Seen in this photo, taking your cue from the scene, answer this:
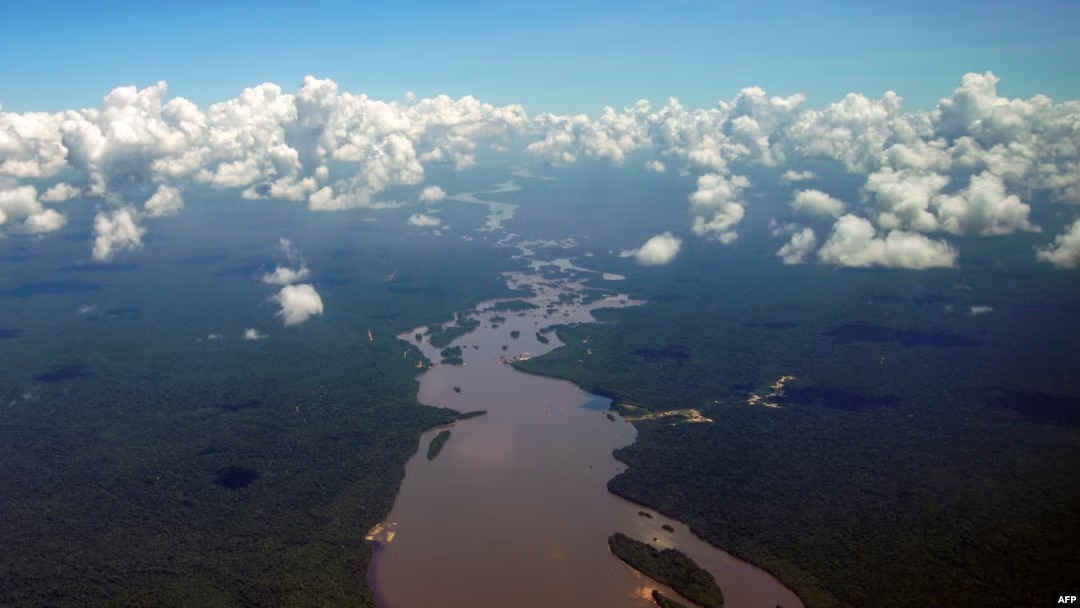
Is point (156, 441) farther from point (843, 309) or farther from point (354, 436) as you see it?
point (843, 309)

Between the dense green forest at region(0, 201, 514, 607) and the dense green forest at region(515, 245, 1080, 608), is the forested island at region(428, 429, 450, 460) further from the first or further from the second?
the dense green forest at region(515, 245, 1080, 608)

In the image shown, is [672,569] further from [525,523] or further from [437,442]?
[437,442]

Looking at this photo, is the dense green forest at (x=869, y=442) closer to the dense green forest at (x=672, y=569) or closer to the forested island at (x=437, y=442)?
the dense green forest at (x=672, y=569)

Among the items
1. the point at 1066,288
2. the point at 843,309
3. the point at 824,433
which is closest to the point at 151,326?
the point at 824,433

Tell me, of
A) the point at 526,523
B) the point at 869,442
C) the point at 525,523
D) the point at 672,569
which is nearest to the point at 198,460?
the point at 525,523

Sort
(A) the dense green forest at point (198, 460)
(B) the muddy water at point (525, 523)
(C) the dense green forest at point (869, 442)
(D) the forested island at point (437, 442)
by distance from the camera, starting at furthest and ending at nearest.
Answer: (D) the forested island at point (437, 442)
(B) the muddy water at point (525, 523)
(A) the dense green forest at point (198, 460)
(C) the dense green forest at point (869, 442)

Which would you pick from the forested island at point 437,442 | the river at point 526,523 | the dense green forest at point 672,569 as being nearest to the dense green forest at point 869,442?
the river at point 526,523

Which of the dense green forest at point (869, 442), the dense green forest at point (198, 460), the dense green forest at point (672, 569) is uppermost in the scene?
the dense green forest at point (869, 442)
